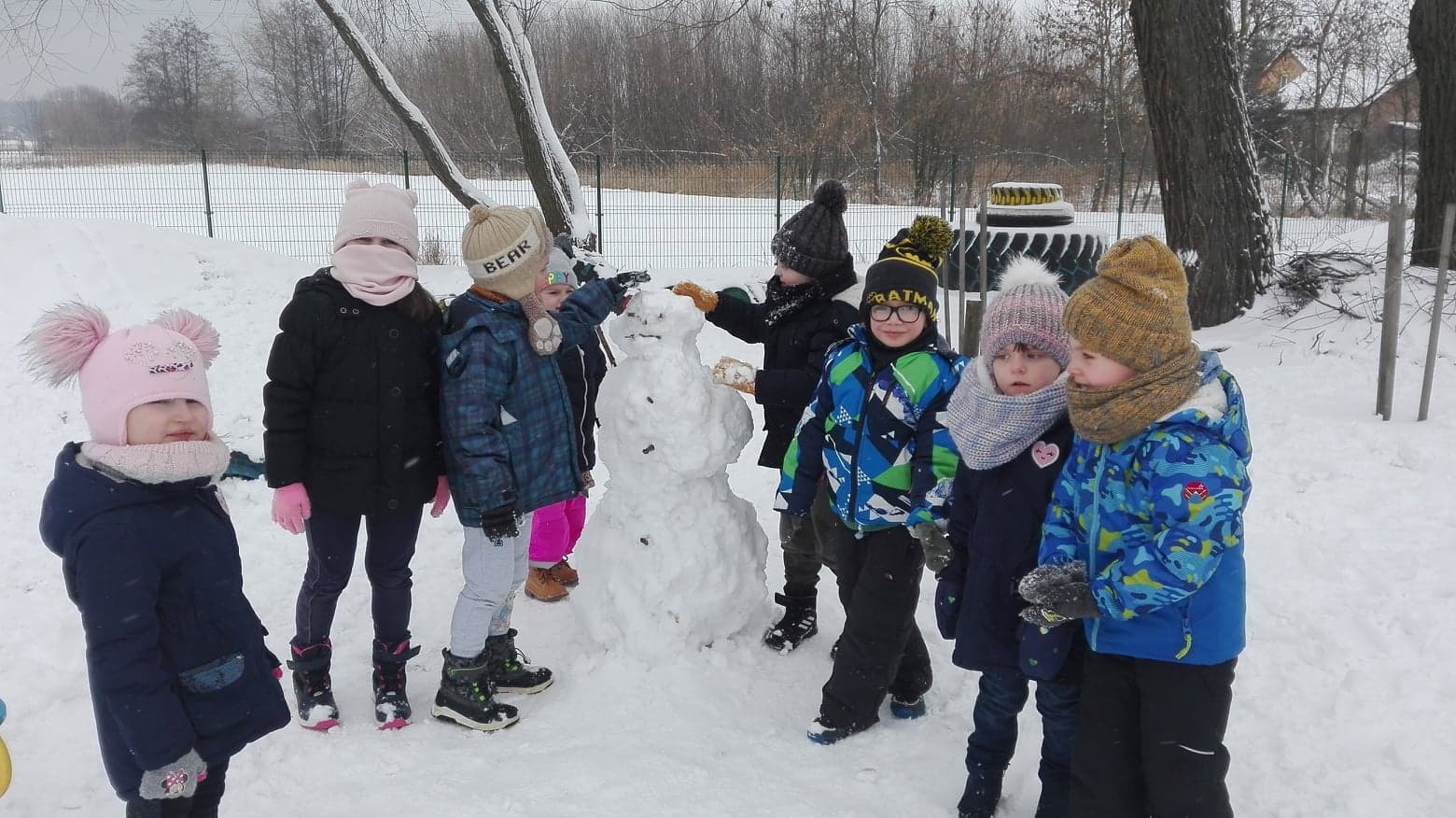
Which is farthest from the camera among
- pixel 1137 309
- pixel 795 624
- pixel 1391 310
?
pixel 1391 310

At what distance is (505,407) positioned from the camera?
3129 millimetres

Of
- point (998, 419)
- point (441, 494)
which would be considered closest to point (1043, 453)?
point (998, 419)

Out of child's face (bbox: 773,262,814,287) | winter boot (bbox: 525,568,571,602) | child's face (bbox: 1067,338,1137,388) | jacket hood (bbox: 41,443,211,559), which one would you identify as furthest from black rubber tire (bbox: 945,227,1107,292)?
jacket hood (bbox: 41,443,211,559)

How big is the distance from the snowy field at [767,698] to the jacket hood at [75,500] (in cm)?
112

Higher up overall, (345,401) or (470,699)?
(345,401)

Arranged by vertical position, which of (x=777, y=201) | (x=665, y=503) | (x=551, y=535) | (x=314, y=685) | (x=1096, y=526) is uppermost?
(x=777, y=201)

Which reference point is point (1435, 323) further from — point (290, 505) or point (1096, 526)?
point (290, 505)

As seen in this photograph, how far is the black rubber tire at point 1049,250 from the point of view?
7949mm

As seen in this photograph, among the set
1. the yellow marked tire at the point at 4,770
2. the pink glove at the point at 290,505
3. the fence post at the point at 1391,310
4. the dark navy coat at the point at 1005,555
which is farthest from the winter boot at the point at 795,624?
the fence post at the point at 1391,310

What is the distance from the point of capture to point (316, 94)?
92.1 ft

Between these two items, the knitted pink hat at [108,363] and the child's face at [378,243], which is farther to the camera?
the child's face at [378,243]

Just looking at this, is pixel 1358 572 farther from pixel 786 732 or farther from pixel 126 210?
pixel 126 210

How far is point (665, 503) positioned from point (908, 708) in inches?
44.7

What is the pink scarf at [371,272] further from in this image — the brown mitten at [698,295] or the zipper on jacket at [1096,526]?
the zipper on jacket at [1096,526]
